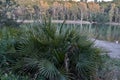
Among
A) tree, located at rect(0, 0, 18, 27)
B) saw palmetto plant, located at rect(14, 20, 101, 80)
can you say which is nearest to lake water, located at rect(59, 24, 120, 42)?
saw palmetto plant, located at rect(14, 20, 101, 80)

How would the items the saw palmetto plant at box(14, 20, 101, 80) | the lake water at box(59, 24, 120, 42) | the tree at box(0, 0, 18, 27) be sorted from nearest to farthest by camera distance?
the saw palmetto plant at box(14, 20, 101, 80)
the lake water at box(59, 24, 120, 42)
the tree at box(0, 0, 18, 27)

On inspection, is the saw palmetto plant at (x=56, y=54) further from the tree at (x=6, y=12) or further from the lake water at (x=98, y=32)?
the tree at (x=6, y=12)

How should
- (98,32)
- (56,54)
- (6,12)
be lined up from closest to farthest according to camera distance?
(56,54)
(98,32)
(6,12)

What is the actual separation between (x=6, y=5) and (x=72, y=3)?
120 ft

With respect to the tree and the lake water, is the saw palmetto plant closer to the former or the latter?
the lake water

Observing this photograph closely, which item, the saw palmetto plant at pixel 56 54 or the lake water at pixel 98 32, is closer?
the saw palmetto plant at pixel 56 54

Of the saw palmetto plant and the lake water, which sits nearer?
the saw palmetto plant

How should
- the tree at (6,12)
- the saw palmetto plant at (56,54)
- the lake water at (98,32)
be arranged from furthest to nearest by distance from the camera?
the tree at (6,12) → the lake water at (98,32) → the saw palmetto plant at (56,54)

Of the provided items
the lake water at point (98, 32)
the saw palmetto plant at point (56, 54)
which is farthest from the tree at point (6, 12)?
the saw palmetto plant at point (56, 54)

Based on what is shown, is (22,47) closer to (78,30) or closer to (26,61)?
(26,61)

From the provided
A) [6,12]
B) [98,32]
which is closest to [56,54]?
[98,32]

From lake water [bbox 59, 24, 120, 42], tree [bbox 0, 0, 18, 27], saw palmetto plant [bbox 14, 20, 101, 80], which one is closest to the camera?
saw palmetto plant [bbox 14, 20, 101, 80]

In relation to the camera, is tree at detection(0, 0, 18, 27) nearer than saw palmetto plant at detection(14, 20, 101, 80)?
No

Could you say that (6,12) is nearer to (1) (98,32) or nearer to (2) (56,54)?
(1) (98,32)
